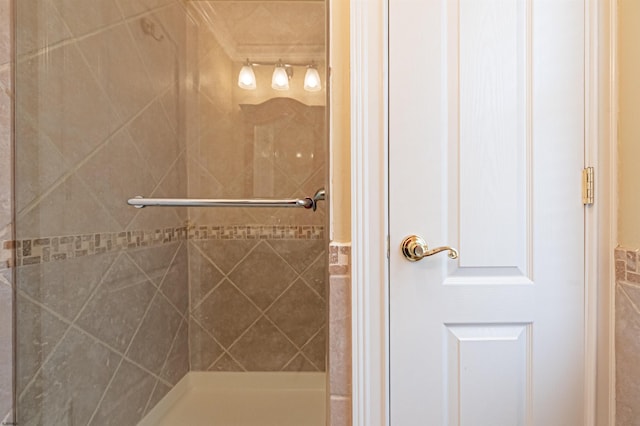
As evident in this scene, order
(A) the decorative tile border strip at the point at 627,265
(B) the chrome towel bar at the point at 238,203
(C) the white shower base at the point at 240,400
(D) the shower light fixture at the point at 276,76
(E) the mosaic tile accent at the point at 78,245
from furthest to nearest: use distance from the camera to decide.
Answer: (D) the shower light fixture at the point at 276,76 < (C) the white shower base at the point at 240,400 < (B) the chrome towel bar at the point at 238,203 < (E) the mosaic tile accent at the point at 78,245 < (A) the decorative tile border strip at the point at 627,265

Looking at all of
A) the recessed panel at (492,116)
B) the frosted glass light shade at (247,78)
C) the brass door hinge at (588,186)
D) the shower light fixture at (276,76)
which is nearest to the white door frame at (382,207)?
the brass door hinge at (588,186)

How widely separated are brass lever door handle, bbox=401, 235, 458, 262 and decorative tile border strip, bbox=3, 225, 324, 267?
1.80 ft

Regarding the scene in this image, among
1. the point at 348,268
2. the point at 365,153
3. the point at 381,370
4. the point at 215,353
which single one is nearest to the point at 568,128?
the point at 365,153

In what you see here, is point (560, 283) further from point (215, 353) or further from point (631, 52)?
point (215, 353)

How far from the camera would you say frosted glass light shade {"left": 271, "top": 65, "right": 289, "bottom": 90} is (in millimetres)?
1409

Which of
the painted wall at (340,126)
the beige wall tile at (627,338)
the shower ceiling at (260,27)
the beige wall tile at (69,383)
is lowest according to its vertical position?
the beige wall tile at (69,383)

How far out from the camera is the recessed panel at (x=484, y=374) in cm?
76

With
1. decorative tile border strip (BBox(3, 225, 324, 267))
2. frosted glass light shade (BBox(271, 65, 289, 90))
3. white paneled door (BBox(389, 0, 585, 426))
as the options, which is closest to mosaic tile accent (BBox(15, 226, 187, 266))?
decorative tile border strip (BBox(3, 225, 324, 267))

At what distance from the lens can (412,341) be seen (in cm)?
76

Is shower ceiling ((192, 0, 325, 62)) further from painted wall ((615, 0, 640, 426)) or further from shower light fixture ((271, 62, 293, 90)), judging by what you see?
painted wall ((615, 0, 640, 426))

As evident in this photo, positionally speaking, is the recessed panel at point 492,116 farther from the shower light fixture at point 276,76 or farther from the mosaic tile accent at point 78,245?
the mosaic tile accent at point 78,245

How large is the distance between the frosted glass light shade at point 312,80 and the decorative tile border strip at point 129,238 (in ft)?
1.85

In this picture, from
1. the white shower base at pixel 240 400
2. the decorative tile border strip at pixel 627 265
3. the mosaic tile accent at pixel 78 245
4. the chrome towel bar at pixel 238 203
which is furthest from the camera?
the white shower base at pixel 240 400

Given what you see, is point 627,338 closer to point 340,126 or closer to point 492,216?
point 492,216
